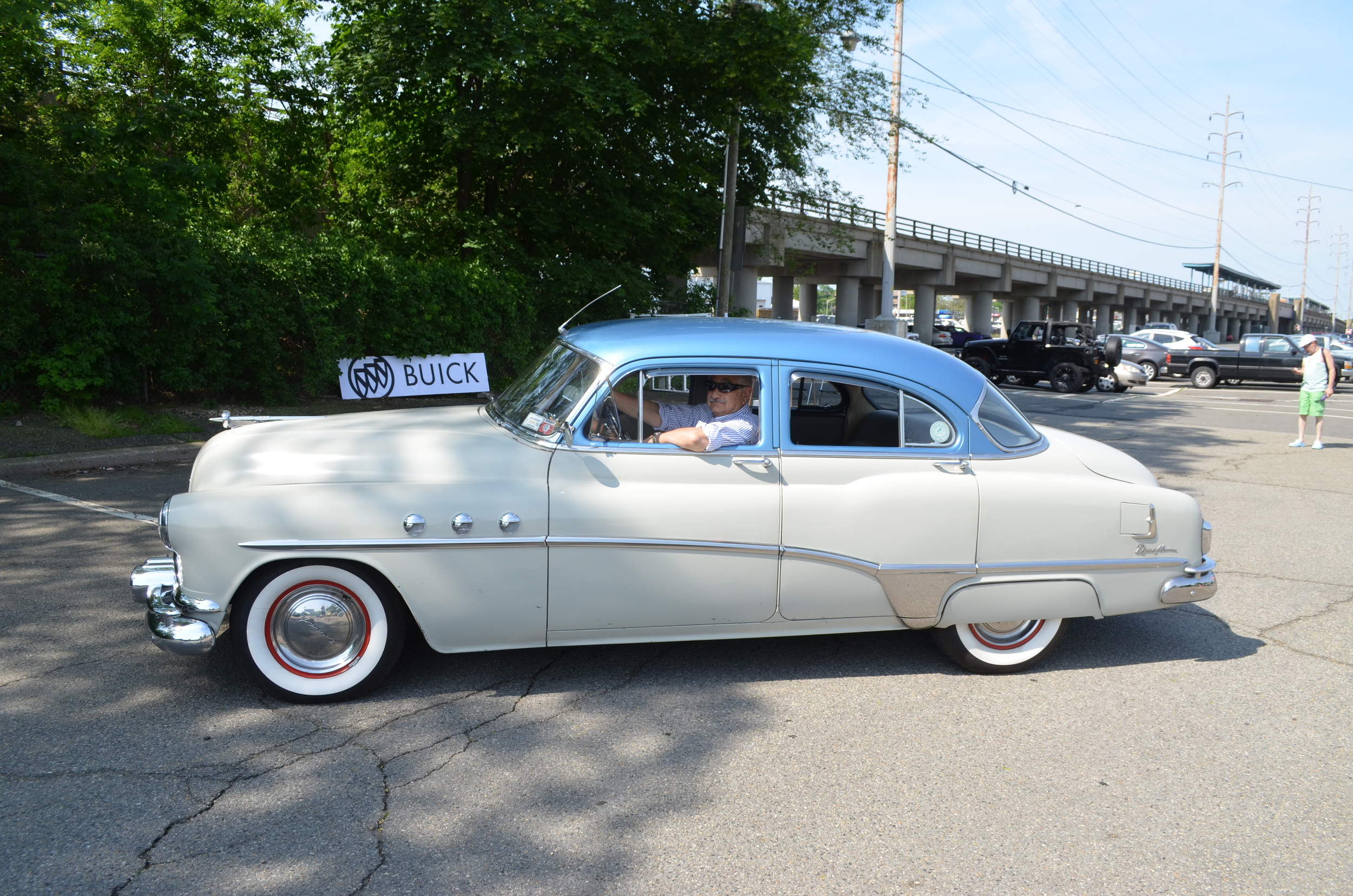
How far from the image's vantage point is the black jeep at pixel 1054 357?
2462 cm

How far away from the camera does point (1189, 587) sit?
457cm

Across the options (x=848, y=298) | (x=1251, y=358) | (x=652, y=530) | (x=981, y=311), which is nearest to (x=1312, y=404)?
(x=652, y=530)

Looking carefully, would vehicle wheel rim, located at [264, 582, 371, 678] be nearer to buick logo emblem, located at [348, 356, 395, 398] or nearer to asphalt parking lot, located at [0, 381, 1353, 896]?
asphalt parking lot, located at [0, 381, 1353, 896]

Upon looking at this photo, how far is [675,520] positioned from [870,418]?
3.76 ft

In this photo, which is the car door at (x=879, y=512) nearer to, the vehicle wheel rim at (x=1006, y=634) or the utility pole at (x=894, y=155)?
the vehicle wheel rim at (x=1006, y=634)

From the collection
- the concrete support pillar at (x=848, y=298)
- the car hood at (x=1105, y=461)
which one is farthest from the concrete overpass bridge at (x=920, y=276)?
the car hood at (x=1105, y=461)

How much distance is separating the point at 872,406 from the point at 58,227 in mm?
10462

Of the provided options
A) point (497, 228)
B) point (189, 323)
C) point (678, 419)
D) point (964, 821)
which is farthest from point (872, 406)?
point (497, 228)

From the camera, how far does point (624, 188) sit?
17141 mm

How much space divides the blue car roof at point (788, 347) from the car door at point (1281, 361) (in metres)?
28.0

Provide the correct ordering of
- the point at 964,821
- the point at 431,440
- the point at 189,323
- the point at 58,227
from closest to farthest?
1. the point at 964,821
2. the point at 431,440
3. the point at 58,227
4. the point at 189,323

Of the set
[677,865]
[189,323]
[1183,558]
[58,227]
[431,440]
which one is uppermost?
[58,227]

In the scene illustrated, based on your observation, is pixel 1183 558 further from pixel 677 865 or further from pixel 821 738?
pixel 677 865

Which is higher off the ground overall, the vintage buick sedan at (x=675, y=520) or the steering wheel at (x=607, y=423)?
the steering wheel at (x=607, y=423)
